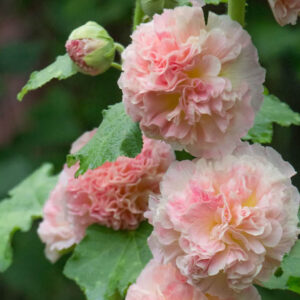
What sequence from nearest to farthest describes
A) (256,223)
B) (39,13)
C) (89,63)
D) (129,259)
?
(256,223), (89,63), (129,259), (39,13)

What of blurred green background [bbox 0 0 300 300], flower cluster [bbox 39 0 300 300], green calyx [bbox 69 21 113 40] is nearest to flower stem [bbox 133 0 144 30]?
green calyx [bbox 69 21 113 40]

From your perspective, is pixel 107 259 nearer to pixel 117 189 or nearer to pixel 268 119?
pixel 117 189

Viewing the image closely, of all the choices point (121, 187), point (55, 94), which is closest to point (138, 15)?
point (121, 187)

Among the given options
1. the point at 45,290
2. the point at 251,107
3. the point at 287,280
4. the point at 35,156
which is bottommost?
the point at 45,290

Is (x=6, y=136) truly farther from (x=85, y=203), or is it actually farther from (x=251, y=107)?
(x=251, y=107)

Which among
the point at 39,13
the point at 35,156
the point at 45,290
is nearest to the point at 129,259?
the point at 45,290

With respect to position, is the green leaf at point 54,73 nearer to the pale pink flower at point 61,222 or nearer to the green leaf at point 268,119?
the pale pink flower at point 61,222
